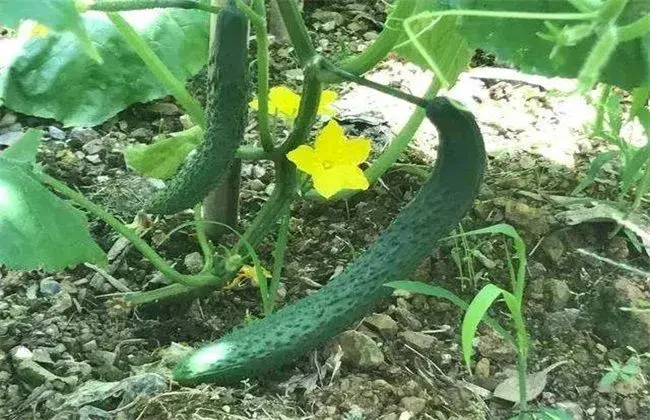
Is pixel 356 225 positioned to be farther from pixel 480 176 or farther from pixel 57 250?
pixel 57 250

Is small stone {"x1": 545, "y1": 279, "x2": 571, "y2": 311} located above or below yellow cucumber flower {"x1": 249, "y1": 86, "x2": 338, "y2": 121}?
below

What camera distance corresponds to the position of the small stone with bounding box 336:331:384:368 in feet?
4.75

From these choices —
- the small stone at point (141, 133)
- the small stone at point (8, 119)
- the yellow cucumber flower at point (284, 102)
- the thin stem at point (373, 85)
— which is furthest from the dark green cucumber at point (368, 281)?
the small stone at point (8, 119)

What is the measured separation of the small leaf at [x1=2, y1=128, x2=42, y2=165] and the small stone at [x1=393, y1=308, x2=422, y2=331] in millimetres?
586

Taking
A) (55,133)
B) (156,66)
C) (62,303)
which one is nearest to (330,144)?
(156,66)

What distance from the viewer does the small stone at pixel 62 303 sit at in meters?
1.55

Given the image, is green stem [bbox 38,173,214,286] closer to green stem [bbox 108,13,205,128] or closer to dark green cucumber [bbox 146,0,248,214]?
dark green cucumber [bbox 146,0,248,214]

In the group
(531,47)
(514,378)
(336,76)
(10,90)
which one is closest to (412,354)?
(514,378)

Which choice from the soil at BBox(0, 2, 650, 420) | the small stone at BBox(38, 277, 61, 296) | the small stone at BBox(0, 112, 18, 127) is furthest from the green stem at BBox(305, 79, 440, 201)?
the small stone at BBox(0, 112, 18, 127)

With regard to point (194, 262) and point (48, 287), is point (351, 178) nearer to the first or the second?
point (194, 262)

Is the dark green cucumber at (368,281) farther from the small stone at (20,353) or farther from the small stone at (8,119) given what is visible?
the small stone at (8,119)

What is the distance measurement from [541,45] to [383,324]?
55 centimetres

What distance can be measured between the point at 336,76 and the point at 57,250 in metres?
0.41

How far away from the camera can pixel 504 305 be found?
62.8 inches
